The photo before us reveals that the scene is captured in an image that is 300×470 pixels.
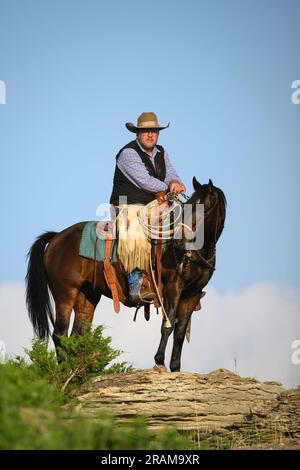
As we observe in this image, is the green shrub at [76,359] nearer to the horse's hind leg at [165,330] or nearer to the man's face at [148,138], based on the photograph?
the horse's hind leg at [165,330]

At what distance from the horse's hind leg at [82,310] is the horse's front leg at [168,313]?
67.9 inches

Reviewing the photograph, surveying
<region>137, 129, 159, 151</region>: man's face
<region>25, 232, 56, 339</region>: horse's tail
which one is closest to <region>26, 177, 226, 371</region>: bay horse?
<region>25, 232, 56, 339</region>: horse's tail

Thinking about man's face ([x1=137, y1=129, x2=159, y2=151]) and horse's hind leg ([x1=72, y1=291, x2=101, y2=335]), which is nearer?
man's face ([x1=137, y1=129, x2=159, y2=151])

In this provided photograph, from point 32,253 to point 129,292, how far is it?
2008 mm

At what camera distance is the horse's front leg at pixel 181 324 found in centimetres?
1216

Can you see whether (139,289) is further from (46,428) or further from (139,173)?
Answer: (46,428)

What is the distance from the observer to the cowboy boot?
12.0 metres

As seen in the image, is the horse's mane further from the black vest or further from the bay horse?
the black vest

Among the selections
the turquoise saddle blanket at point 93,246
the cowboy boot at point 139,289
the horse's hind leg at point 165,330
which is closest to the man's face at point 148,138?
the turquoise saddle blanket at point 93,246

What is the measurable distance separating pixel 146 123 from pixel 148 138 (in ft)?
0.74

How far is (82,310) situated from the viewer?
13.2 m

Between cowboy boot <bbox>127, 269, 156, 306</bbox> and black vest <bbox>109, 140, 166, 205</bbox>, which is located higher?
black vest <bbox>109, 140, 166, 205</bbox>

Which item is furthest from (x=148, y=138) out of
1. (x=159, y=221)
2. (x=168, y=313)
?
(x=168, y=313)
